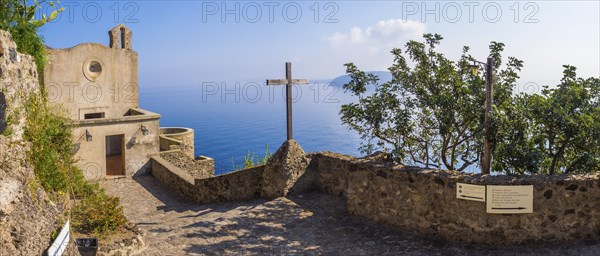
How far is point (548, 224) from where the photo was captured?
9609 millimetres

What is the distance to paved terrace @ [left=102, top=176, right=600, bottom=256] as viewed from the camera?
983 cm

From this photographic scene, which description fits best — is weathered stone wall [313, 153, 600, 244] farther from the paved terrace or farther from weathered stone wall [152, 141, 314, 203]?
weathered stone wall [152, 141, 314, 203]

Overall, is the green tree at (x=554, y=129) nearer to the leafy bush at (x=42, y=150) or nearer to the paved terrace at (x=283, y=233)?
the paved terrace at (x=283, y=233)

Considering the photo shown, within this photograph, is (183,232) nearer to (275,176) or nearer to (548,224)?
(275,176)

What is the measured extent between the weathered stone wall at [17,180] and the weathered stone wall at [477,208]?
708cm

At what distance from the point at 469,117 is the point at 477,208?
341 centimetres

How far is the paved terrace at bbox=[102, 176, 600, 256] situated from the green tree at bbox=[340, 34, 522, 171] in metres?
2.52

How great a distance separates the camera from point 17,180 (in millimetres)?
6277

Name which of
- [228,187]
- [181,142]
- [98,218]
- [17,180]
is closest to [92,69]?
[181,142]

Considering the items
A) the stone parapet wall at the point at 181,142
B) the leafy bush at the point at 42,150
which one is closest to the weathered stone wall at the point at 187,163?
the stone parapet wall at the point at 181,142

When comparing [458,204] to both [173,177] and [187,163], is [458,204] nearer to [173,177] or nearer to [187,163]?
[173,177]

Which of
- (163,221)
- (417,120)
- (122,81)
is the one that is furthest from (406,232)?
(122,81)

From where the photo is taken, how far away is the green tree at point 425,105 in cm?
1248

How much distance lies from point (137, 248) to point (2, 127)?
12.4ft
